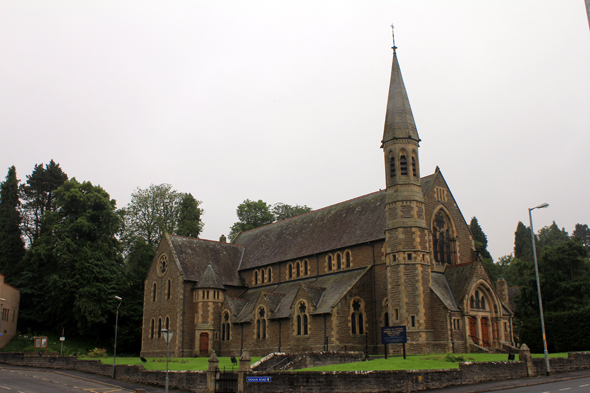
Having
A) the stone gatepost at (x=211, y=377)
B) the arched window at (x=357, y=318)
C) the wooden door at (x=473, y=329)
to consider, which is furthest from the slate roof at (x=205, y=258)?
the wooden door at (x=473, y=329)

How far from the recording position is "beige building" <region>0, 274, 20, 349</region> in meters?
53.4

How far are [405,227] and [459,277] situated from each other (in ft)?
18.7


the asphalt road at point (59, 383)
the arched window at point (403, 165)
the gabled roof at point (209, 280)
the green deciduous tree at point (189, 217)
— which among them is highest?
the green deciduous tree at point (189, 217)

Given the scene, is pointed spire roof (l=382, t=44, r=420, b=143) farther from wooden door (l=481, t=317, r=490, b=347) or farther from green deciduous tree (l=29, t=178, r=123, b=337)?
green deciduous tree (l=29, t=178, r=123, b=337)

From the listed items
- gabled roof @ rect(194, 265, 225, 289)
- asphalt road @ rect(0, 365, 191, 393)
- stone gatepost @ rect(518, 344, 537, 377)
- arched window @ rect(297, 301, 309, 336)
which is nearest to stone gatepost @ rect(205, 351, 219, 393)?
asphalt road @ rect(0, 365, 191, 393)

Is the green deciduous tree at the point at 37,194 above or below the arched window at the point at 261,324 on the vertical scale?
above

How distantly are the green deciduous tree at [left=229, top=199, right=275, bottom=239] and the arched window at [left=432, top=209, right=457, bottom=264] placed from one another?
41443mm

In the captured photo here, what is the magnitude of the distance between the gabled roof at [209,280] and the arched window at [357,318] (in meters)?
16.1

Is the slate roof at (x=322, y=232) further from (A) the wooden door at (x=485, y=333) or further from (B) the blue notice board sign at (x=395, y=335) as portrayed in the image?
(B) the blue notice board sign at (x=395, y=335)

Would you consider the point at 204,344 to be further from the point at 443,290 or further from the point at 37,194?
the point at 37,194

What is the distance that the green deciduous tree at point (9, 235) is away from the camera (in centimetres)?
6250

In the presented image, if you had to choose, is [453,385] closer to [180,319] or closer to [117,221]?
[180,319]

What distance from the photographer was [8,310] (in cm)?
5531

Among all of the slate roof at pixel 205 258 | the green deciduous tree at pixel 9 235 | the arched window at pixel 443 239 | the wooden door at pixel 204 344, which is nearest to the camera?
the arched window at pixel 443 239
